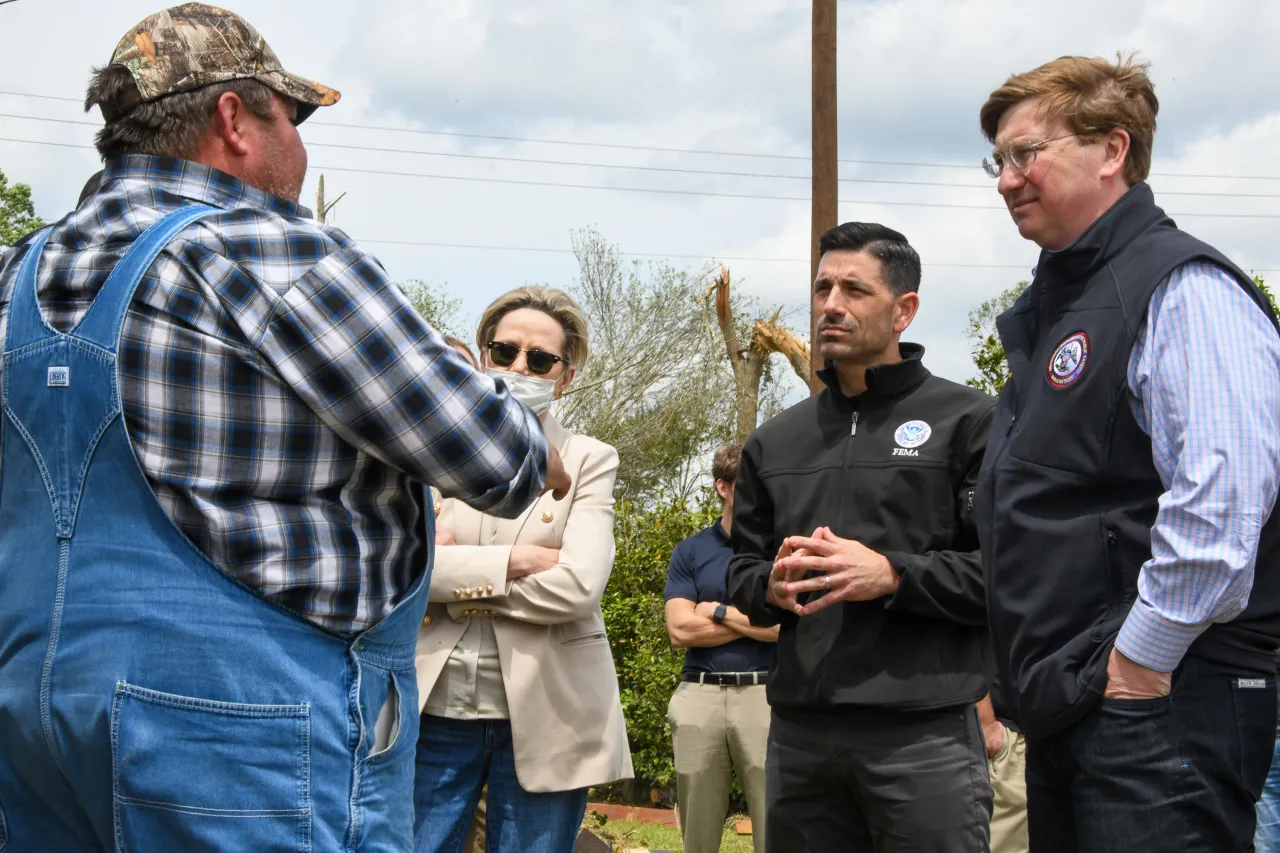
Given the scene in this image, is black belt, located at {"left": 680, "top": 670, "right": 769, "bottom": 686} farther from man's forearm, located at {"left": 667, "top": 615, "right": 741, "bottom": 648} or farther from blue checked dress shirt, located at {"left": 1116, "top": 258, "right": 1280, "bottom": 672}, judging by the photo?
blue checked dress shirt, located at {"left": 1116, "top": 258, "right": 1280, "bottom": 672}

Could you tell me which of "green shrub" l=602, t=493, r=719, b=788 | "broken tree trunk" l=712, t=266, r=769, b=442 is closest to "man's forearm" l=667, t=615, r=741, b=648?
"green shrub" l=602, t=493, r=719, b=788

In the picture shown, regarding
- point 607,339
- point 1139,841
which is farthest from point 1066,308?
point 607,339

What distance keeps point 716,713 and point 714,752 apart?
7.4 inches

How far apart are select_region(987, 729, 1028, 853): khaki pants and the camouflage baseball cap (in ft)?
16.1

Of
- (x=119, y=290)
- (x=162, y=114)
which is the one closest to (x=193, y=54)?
(x=162, y=114)

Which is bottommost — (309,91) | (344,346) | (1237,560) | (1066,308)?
(1237,560)

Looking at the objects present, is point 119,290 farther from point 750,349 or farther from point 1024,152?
point 750,349

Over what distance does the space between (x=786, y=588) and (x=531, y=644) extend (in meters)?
0.74

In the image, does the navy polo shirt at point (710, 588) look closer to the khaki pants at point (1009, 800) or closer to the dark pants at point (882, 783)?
the khaki pants at point (1009, 800)

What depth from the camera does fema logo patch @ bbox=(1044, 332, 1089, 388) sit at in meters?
2.75

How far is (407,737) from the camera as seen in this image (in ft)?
7.34

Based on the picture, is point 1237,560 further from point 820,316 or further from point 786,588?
point 820,316

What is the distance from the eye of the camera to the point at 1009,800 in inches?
240

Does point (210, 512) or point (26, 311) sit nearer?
point (210, 512)
